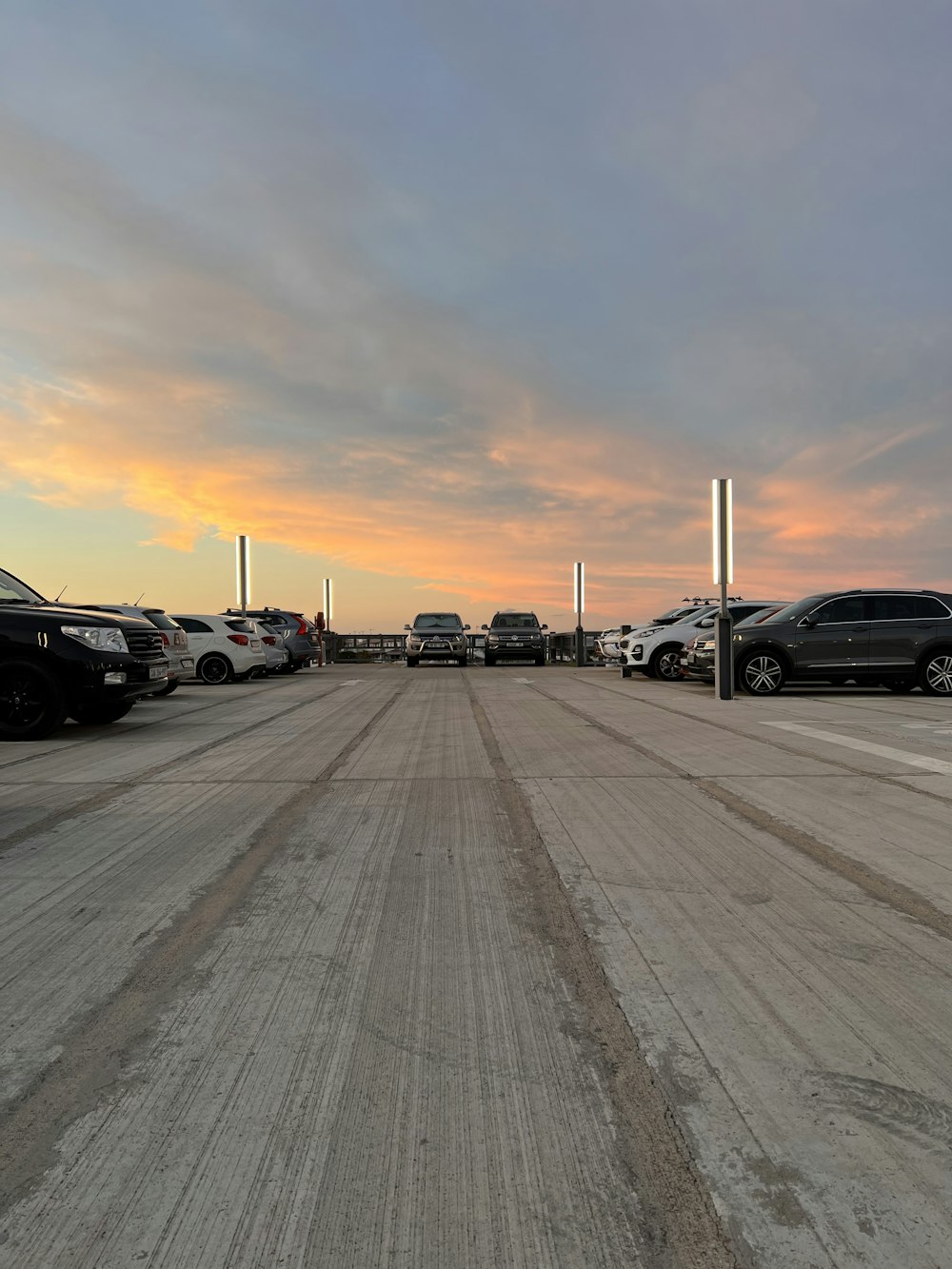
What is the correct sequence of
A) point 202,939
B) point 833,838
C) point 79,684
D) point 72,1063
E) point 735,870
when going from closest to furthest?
point 72,1063 → point 202,939 → point 735,870 → point 833,838 → point 79,684

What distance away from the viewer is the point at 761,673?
1656 centimetres

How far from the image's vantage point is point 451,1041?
9.38ft

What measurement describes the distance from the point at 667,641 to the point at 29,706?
13.7m

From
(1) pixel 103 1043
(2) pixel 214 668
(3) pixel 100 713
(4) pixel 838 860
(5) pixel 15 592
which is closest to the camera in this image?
(1) pixel 103 1043

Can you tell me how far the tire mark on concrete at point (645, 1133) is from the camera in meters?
1.97

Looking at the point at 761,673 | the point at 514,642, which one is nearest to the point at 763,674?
the point at 761,673

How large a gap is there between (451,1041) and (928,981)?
1.70 meters

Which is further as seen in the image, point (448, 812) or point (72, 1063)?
point (448, 812)

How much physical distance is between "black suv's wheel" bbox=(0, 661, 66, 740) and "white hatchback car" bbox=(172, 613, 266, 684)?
1118 cm

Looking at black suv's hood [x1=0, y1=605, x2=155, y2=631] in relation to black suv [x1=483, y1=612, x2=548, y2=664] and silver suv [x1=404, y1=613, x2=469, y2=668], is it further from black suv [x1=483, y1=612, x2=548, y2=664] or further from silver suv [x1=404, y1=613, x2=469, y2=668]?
black suv [x1=483, y1=612, x2=548, y2=664]

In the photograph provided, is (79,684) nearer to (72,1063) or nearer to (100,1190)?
(72,1063)

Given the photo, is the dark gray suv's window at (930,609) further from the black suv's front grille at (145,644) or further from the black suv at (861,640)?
the black suv's front grille at (145,644)

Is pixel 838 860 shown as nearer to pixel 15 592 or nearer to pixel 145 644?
pixel 145 644

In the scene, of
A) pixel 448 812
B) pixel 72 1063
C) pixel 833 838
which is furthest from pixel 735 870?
pixel 72 1063
